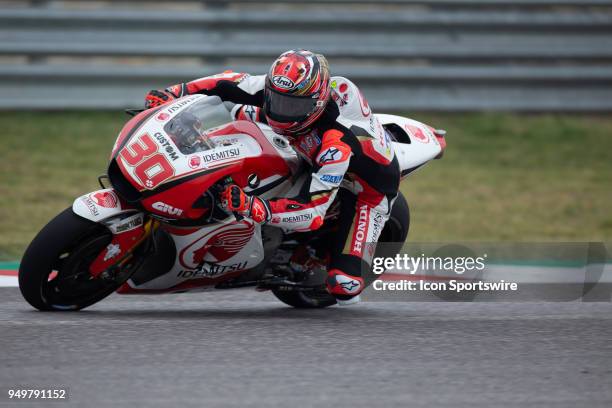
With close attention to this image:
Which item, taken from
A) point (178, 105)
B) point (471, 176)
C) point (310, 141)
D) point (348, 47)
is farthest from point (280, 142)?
point (348, 47)

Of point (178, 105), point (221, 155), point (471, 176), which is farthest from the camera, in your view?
point (471, 176)

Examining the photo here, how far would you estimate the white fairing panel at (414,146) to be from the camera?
5656 mm

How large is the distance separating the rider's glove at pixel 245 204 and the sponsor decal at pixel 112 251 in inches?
22.3

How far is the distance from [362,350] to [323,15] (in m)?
6.62

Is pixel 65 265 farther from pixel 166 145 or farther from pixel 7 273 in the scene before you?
pixel 7 273

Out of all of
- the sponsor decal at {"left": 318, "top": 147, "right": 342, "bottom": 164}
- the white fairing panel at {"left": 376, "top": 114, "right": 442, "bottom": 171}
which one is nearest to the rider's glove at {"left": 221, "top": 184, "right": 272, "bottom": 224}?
the sponsor decal at {"left": 318, "top": 147, "right": 342, "bottom": 164}

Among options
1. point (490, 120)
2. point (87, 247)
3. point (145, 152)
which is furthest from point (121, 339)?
point (490, 120)

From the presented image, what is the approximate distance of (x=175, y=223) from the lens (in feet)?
16.2

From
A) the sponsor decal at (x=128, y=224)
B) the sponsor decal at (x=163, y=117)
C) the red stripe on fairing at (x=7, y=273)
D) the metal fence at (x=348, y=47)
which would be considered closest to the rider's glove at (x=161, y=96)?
the sponsor decal at (x=163, y=117)

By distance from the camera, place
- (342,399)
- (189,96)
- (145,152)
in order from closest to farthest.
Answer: (342,399), (145,152), (189,96)

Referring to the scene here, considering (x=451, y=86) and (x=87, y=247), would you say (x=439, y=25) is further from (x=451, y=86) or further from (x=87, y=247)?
(x=87, y=247)

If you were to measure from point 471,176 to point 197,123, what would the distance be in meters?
5.47

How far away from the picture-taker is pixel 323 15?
34.6ft

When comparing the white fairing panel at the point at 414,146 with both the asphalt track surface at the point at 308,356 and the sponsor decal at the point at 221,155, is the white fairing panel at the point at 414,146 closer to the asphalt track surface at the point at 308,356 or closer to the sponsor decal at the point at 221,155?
the asphalt track surface at the point at 308,356
